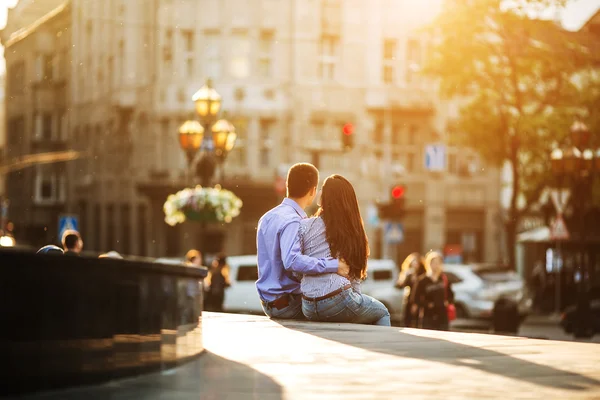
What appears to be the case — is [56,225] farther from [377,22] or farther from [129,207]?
[377,22]

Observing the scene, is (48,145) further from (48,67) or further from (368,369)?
(368,369)

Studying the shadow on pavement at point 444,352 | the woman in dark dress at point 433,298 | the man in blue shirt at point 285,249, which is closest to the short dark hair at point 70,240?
the woman in dark dress at point 433,298

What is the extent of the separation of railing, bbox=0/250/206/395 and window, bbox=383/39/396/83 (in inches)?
1859

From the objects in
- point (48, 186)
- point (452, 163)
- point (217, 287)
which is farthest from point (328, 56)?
point (217, 287)

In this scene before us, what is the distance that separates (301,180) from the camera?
911 cm

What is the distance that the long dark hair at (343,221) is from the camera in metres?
8.62

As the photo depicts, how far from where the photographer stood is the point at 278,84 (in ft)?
168

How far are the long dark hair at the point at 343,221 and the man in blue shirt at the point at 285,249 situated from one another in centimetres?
8

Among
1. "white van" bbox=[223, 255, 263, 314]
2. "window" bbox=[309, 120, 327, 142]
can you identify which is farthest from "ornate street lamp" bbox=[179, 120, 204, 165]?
"window" bbox=[309, 120, 327, 142]

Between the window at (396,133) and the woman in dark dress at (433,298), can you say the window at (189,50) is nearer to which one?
the window at (396,133)

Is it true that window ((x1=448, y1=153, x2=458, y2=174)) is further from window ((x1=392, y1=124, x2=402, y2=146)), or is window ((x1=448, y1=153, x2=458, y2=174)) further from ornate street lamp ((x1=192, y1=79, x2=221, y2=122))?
ornate street lamp ((x1=192, y1=79, x2=221, y2=122))

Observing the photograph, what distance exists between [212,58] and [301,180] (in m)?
42.5

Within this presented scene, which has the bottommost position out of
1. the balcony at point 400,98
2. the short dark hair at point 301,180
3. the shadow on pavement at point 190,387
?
the shadow on pavement at point 190,387

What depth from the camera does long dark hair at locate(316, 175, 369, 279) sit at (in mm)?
8625
